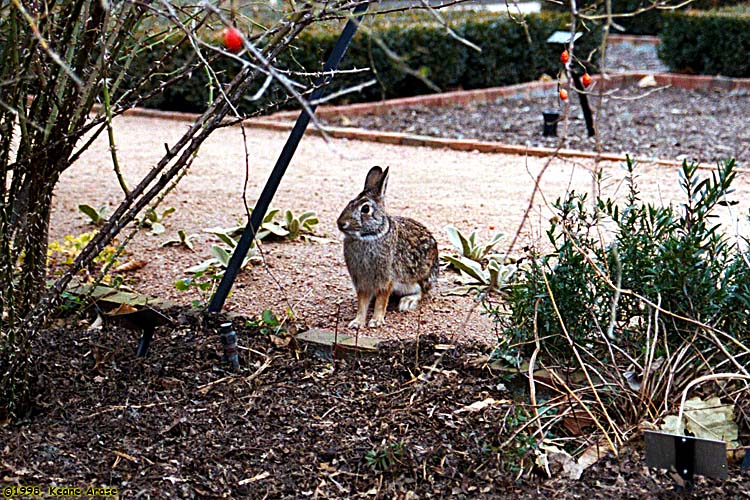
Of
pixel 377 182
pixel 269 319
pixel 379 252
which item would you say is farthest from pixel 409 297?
pixel 269 319

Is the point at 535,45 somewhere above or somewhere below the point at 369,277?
above

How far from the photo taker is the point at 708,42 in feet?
47.8

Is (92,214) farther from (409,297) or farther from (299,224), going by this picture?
(409,297)

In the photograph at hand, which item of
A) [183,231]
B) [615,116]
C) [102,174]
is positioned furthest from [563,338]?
[615,116]

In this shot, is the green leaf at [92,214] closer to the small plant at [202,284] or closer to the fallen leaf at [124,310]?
the small plant at [202,284]

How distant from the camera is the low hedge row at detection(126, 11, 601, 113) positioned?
12000 mm

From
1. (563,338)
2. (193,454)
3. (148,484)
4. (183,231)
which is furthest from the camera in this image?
(183,231)

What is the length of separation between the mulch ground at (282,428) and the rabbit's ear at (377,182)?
2.77 ft

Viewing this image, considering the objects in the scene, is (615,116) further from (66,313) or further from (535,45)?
(66,313)

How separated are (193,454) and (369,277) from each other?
1.64 metres

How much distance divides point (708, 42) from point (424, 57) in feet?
15.0

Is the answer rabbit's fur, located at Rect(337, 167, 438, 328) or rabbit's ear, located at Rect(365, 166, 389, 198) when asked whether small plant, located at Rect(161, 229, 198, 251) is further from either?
rabbit's ear, located at Rect(365, 166, 389, 198)

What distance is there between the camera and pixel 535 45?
14406 millimetres

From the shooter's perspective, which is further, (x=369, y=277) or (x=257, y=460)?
(x=369, y=277)
